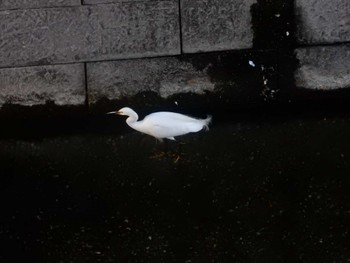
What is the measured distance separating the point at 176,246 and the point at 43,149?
60.2 inches

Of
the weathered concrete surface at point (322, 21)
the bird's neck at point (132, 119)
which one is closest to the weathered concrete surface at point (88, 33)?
the bird's neck at point (132, 119)


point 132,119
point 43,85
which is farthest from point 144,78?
point 43,85

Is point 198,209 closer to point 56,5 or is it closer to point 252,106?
point 252,106

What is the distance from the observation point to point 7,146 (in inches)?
202

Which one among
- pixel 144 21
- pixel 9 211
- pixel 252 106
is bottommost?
pixel 9 211

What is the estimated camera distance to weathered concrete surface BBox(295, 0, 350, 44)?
4867 millimetres

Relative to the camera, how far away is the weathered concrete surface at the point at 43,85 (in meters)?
4.99

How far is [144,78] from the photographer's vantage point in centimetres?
505

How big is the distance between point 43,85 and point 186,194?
5.41 feet

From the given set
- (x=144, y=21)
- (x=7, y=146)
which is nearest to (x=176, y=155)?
(x=144, y=21)

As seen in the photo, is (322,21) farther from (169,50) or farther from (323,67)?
(169,50)

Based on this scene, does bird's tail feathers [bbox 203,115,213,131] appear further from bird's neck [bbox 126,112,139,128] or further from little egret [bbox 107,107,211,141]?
bird's neck [bbox 126,112,139,128]

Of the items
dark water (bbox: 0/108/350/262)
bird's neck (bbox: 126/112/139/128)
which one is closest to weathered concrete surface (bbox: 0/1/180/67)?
bird's neck (bbox: 126/112/139/128)

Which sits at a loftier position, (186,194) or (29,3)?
(29,3)
